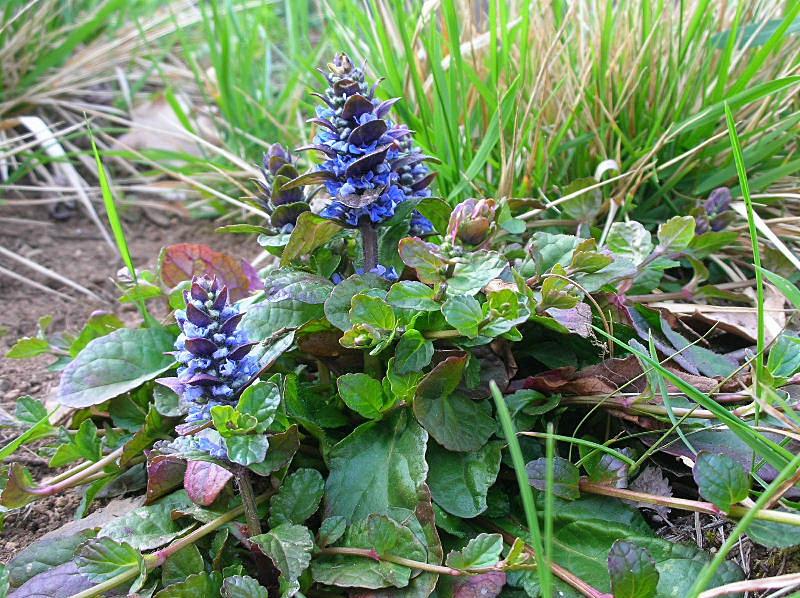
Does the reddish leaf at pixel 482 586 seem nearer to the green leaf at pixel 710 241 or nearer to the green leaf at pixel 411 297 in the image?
the green leaf at pixel 411 297

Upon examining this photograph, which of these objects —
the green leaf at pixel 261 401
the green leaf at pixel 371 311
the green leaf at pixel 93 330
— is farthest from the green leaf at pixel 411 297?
the green leaf at pixel 93 330

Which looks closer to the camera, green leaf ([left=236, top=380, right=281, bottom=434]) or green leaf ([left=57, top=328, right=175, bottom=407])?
green leaf ([left=236, top=380, right=281, bottom=434])

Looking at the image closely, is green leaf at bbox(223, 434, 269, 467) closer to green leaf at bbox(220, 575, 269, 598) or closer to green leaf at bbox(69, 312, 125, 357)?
green leaf at bbox(220, 575, 269, 598)

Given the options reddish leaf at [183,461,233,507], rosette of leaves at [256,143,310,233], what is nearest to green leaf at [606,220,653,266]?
rosette of leaves at [256,143,310,233]

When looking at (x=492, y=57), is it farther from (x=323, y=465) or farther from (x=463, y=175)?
(x=323, y=465)

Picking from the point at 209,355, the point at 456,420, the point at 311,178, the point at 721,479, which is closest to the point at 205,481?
the point at 209,355
